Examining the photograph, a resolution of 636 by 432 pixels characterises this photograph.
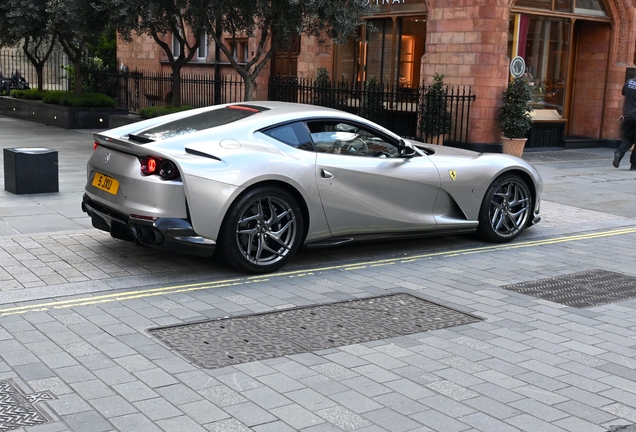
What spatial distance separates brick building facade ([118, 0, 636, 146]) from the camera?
17.5 metres

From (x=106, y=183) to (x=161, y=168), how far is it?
75 cm

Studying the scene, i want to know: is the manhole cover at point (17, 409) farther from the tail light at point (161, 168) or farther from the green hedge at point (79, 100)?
the green hedge at point (79, 100)

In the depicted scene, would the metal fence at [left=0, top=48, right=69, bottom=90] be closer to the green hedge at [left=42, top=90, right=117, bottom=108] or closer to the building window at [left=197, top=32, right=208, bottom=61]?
the building window at [left=197, top=32, right=208, bottom=61]

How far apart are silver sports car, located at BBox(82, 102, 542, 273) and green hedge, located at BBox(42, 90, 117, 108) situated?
15.4 meters

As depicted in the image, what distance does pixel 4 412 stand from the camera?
4.01 m

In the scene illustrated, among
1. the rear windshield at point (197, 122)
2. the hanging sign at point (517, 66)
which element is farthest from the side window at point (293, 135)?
the hanging sign at point (517, 66)

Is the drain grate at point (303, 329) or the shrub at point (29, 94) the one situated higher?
the shrub at point (29, 94)

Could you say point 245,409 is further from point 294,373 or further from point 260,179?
point 260,179

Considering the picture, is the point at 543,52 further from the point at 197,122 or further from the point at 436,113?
the point at 197,122

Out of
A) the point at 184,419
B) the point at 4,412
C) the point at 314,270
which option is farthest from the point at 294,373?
the point at 314,270

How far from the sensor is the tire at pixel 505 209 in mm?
8531

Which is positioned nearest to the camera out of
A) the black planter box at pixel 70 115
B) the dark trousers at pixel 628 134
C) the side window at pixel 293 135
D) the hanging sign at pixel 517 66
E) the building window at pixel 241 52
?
the side window at pixel 293 135

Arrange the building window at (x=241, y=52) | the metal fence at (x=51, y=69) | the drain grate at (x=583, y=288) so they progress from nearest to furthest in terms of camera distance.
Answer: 1. the drain grate at (x=583, y=288)
2. the building window at (x=241, y=52)
3. the metal fence at (x=51, y=69)

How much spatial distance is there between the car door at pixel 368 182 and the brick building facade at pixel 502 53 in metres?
10.1
